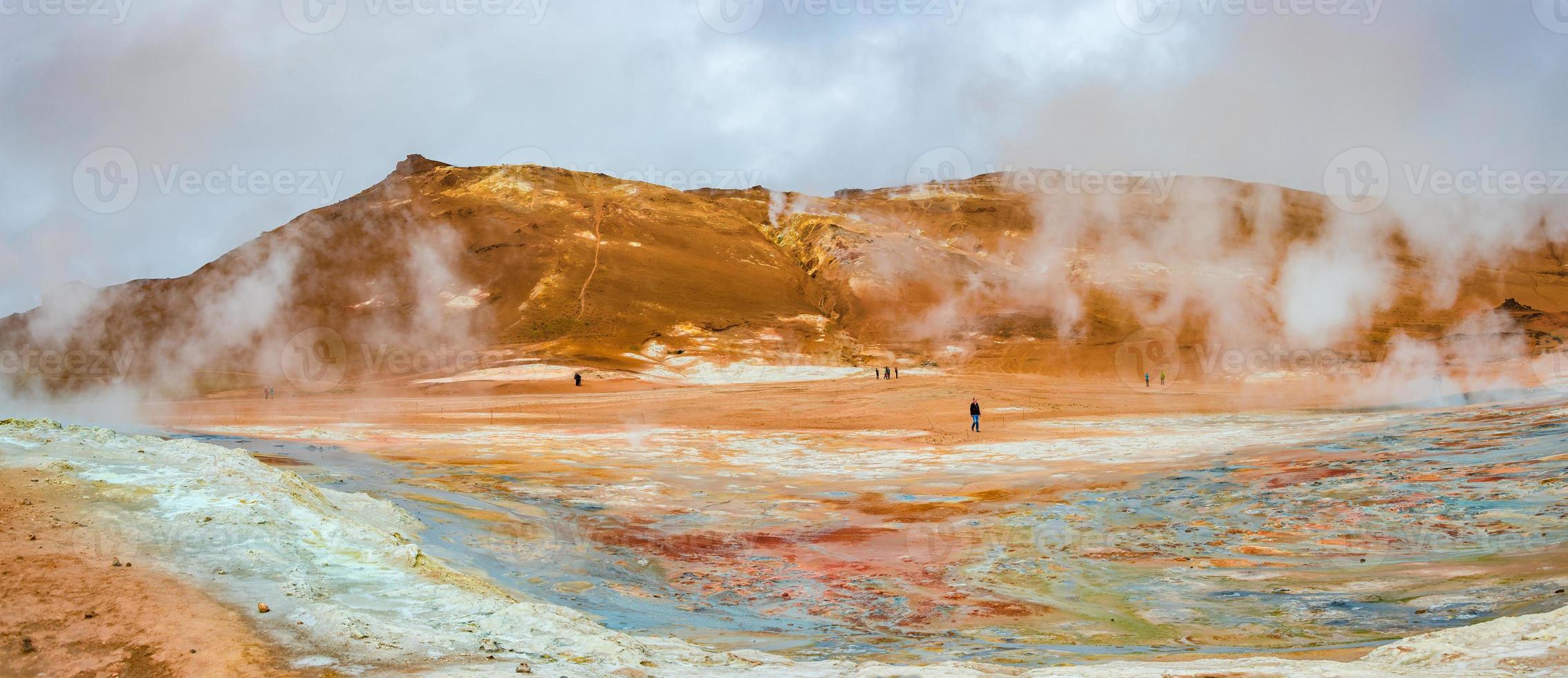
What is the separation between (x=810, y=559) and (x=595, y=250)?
293ft

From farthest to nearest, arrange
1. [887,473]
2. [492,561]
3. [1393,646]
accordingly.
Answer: [887,473]
[492,561]
[1393,646]

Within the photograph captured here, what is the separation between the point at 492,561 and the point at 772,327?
75.9m

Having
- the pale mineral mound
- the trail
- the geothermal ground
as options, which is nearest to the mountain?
the trail

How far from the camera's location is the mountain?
268 ft

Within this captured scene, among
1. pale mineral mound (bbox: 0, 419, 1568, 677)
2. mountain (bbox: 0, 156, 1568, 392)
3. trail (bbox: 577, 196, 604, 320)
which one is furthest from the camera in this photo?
trail (bbox: 577, 196, 604, 320)

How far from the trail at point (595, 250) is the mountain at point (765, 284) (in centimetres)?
25

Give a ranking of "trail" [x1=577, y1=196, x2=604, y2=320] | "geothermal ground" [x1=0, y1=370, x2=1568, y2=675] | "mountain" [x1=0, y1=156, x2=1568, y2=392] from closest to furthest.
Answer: "geothermal ground" [x1=0, y1=370, x2=1568, y2=675]
"mountain" [x1=0, y1=156, x2=1568, y2=392]
"trail" [x1=577, y1=196, x2=604, y2=320]

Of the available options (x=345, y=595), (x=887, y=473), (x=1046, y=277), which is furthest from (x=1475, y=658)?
(x=1046, y=277)

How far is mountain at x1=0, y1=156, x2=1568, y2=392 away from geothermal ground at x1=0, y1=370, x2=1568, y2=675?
53.2 m

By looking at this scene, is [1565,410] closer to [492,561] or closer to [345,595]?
[492,561]

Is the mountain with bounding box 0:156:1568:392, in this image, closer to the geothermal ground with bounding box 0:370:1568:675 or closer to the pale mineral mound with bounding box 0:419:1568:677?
the geothermal ground with bounding box 0:370:1568:675

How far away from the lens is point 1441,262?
9738cm

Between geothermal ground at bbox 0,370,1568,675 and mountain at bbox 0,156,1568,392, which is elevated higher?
mountain at bbox 0,156,1568,392

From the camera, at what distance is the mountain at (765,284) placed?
8175 cm
